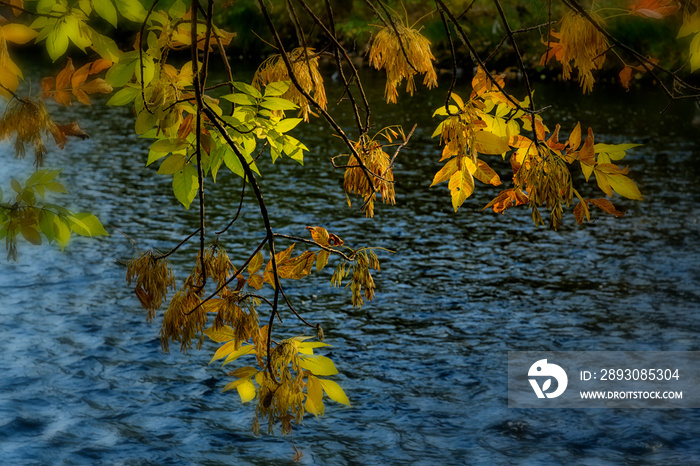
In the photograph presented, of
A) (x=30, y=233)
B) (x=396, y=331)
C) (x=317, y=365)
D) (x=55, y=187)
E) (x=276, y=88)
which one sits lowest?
(x=396, y=331)

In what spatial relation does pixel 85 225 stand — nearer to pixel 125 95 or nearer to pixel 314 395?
pixel 125 95

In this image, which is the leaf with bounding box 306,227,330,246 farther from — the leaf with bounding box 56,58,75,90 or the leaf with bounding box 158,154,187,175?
the leaf with bounding box 56,58,75,90

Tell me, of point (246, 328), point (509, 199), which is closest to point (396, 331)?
point (509, 199)

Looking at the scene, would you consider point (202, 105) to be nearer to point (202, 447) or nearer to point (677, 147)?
point (202, 447)

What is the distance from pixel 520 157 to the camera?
3.01m

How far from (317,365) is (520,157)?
1.07 m

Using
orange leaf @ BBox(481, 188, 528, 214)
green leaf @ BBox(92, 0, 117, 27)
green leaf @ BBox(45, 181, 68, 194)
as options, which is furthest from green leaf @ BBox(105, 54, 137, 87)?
orange leaf @ BBox(481, 188, 528, 214)

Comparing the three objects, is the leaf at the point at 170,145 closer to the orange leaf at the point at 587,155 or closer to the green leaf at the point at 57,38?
the green leaf at the point at 57,38

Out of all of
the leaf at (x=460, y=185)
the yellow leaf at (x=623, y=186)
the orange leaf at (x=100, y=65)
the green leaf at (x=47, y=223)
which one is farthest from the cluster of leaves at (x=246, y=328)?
the yellow leaf at (x=623, y=186)

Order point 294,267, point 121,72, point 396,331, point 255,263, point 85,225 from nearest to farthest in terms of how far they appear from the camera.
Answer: point 121,72
point 85,225
point 255,263
point 294,267
point 396,331

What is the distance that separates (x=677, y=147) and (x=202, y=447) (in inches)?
780

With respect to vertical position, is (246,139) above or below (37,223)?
above

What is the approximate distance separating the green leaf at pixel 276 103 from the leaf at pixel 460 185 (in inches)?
24.8

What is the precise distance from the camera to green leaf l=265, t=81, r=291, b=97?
8.95 feet
